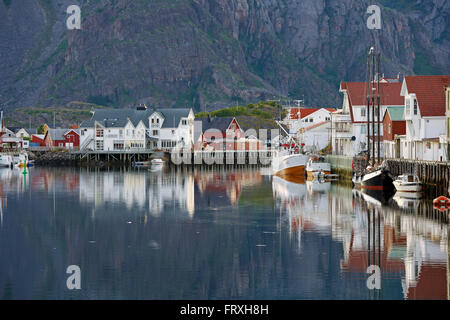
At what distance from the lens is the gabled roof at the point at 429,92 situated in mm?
76250

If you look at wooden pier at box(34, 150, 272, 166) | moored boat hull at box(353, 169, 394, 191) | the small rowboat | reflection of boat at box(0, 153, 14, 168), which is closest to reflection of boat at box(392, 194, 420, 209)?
the small rowboat

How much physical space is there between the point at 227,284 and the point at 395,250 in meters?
11.5

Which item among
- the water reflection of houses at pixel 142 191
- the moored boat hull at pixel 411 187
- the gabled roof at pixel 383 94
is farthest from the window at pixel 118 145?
the moored boat hull at pixel 411 187

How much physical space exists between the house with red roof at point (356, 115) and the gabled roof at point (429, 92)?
63.6 ft

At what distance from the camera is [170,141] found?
170 metres

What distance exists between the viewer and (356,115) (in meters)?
104

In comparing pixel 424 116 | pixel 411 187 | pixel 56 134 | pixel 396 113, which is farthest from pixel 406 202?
pixel 56 134

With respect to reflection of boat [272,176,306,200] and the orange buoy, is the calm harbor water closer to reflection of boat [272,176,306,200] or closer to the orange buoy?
reflection of boat [272,176,306,200]

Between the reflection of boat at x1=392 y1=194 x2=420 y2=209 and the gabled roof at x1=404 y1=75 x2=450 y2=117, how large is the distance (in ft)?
42.1

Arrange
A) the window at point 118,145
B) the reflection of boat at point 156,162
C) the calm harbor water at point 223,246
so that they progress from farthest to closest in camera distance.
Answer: the window at point 118,145 < the reflection of boat at point 156,162 < the calm harbor water at point 223,246

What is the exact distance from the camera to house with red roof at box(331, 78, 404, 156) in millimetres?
101438

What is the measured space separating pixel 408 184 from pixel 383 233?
20.1 meters

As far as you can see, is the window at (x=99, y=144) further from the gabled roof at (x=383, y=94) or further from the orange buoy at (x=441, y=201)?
the orange buoy at (x=441, y=201)
